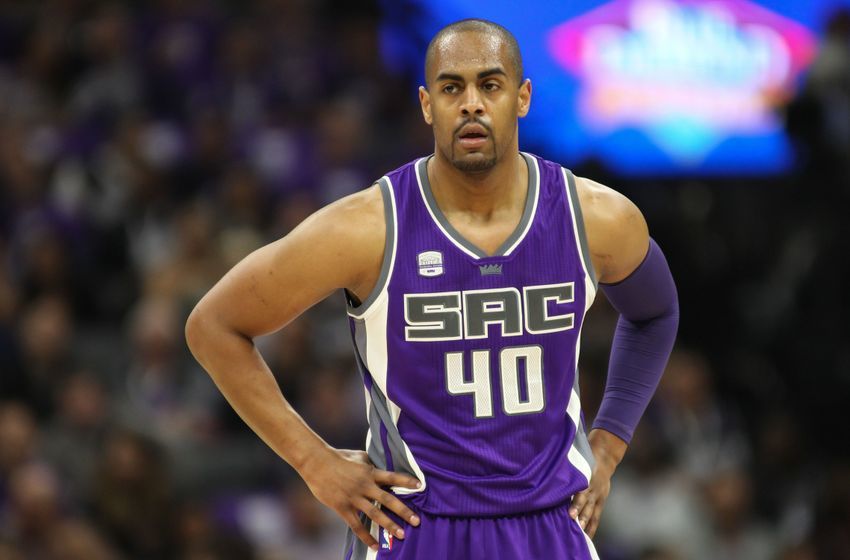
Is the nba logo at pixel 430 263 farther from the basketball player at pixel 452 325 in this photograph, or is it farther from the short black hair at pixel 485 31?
the short black hair at pixel 485 31

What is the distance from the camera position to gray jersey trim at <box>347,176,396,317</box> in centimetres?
404

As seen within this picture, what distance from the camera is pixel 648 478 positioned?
8328 mm

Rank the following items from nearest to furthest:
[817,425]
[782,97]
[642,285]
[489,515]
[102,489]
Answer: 1. [489,515]
2. [642,285]
3. [102,489]
4. [817,425]
5. [782,97]

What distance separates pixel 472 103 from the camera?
3.96 m

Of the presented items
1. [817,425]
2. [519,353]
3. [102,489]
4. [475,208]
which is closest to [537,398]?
[519,353]

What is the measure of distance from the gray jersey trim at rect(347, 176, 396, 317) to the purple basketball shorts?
2.08ft

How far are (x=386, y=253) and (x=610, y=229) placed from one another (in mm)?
712

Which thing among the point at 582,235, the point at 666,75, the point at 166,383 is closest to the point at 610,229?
the point at 582,235

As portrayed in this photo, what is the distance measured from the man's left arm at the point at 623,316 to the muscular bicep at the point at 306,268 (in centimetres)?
68

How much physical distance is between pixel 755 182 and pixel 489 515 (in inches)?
319

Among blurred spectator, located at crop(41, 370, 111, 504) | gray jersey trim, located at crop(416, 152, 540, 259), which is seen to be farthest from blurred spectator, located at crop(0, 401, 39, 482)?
gray jersey trim, located at crop(416, 152, 540, 259)

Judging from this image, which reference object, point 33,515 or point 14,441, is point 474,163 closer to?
point 33,515

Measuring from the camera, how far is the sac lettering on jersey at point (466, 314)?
4031mm

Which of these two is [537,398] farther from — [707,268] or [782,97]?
[782,97]
